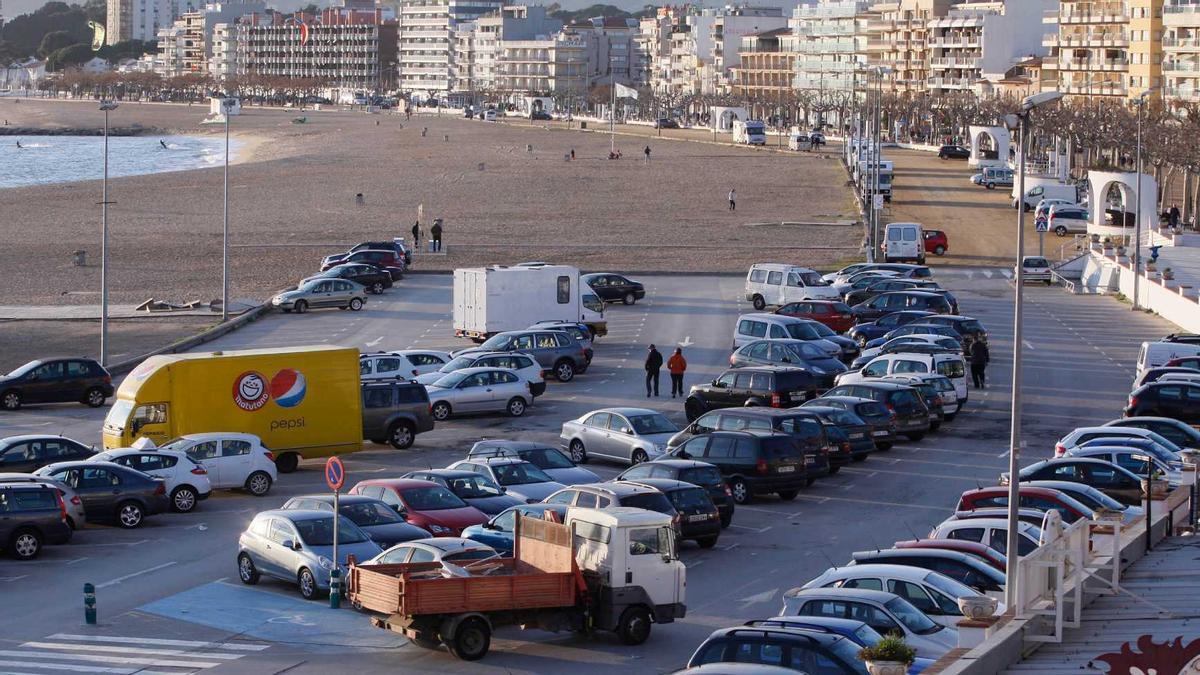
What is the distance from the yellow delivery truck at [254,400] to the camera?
101ft

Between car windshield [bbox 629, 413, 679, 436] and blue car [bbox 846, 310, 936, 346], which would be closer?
car windshield [bbox 629, 413, 679, 436]

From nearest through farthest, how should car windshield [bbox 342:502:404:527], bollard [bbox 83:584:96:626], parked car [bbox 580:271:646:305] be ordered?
bollard [bbox 83:584:96:626] < car windshield [bbox 342:502:404:527] < parked car [bbox 580:271:646:305]

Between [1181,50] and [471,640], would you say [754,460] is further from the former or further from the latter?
[1181,50]

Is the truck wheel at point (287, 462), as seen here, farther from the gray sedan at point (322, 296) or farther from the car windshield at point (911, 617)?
the gray sedan at point (322, 296)

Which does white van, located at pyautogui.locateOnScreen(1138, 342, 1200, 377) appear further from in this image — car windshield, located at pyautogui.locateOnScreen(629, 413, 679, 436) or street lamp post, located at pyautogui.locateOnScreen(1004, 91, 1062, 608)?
street lamp post, located at pyautogui.locateOnScreen(1004, 91, 1062, 608)

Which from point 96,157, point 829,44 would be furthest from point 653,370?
point 829,44

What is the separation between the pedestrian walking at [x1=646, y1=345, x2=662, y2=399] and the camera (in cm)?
3772

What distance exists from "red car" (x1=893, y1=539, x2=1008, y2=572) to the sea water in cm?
10512

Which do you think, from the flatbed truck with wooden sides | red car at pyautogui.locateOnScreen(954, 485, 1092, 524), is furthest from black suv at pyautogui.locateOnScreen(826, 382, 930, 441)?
the flatbed truck with wooden sides

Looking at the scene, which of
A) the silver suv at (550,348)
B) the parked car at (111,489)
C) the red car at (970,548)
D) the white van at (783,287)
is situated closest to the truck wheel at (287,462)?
the parked car at (111,489)

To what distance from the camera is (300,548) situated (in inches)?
859

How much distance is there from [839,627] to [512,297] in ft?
94.9

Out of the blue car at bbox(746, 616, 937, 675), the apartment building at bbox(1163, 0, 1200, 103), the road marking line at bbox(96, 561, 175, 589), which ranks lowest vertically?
the road marking line at bbox(96, 561, 175, 589)

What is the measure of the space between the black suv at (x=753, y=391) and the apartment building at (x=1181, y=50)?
75663mm
